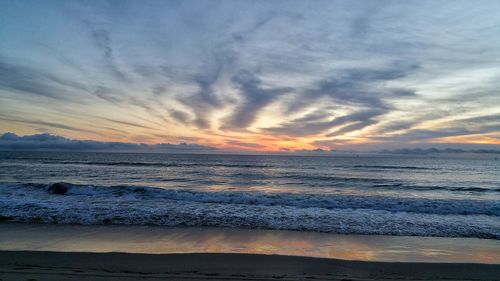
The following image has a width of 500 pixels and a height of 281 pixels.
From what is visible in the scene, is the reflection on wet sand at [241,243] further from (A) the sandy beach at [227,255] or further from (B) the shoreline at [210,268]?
(B) the shoreline at [210,268]

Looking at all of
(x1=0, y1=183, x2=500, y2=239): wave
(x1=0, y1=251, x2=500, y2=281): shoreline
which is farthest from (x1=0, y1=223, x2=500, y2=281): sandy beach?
(x1=0, y1=183, x2=500, y2=239): wave

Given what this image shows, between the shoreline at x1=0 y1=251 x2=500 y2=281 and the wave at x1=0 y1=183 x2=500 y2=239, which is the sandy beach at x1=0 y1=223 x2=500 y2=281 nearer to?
the shoreline at x1=0 y1=251 x2=500 y2=281

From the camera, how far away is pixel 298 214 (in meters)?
12.3

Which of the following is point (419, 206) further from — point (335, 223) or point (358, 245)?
point (358, 245)

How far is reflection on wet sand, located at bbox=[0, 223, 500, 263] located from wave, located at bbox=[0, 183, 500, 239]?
77 centimetres

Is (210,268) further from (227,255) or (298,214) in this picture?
(298,214)

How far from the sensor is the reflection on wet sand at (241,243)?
745 cm

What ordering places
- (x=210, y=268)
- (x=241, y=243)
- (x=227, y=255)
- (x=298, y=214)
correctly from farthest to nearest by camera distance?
(x=298, y=214) → (x=241, y=243) → (x=227, y=255) → (x=210, y=268)

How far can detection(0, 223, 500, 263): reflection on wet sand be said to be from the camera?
24.4ft

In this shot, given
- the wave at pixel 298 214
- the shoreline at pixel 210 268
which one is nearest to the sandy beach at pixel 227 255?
the shoreline at pixel 210 268

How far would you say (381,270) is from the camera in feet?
20.8

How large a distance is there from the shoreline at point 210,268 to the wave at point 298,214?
3345mm

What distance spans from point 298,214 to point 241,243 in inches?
184

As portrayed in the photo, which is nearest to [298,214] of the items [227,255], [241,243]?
[241,243]
